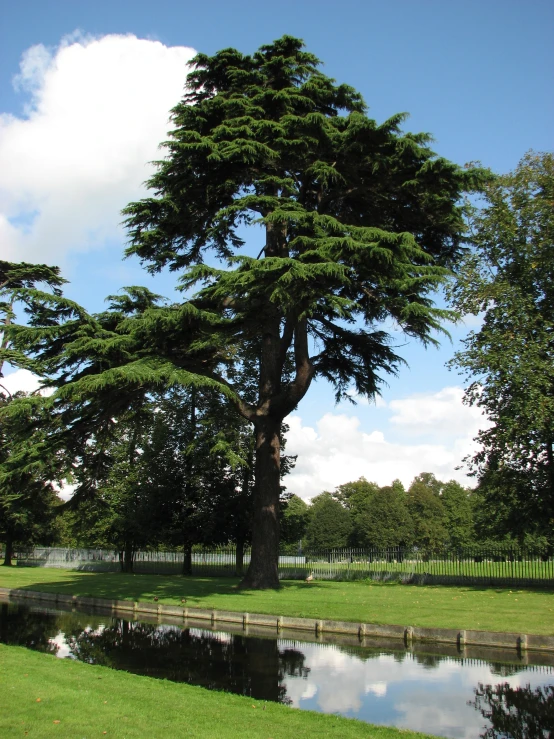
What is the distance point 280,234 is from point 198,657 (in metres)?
13.8

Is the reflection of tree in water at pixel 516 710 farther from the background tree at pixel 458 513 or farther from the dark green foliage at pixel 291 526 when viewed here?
the background tree at pixel 458 513

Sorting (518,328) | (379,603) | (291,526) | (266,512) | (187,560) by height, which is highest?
(518,328)

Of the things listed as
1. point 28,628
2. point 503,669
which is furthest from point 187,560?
point 503,669

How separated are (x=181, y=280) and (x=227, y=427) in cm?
1320

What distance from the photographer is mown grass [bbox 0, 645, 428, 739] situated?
648 centimetres

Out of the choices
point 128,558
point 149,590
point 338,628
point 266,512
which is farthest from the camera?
point 128,558

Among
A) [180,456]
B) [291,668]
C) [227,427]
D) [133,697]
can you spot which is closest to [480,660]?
[291,668]

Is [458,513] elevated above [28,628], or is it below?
above

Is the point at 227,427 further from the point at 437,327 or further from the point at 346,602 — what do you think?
the point at 437,327

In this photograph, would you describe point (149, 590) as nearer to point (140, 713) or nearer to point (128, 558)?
point (140, 713)

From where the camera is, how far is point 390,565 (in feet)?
107

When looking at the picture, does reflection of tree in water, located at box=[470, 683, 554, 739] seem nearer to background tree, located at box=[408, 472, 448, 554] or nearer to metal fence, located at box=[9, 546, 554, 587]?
metal fence, located at box=[9, 546, 554, 587]

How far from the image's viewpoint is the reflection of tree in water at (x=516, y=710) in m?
7.29

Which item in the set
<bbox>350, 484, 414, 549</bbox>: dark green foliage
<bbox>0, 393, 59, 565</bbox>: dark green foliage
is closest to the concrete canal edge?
<bbox>0, 393, 59, 565</bbox>: dark green foliage
